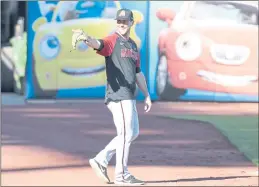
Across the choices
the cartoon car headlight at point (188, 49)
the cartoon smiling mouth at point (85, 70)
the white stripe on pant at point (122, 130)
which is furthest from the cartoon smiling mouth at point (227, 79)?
the white stripe on pant at point (122, 130)

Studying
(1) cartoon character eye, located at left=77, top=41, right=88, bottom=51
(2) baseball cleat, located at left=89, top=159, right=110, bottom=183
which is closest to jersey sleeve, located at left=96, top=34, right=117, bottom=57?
(2) baseball cleat, located at left=89, top=159, right=110, bottom=183

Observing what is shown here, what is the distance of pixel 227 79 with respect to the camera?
20750mm

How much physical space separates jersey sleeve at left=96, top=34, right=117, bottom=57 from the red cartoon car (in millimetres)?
13989

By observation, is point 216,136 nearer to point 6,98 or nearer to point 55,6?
point 55,6

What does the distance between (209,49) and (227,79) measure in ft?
3.36

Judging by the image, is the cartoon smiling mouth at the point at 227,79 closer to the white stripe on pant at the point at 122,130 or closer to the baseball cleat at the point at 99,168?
the baseball cleat at the point at 99,168

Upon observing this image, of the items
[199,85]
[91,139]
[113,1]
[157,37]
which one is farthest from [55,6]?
[91,139]

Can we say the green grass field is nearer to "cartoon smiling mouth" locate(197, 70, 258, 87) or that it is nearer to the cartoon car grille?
"cartoon smiling mouth" locate(197, 70, 258, 87)

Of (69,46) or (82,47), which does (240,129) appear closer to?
(82,47)

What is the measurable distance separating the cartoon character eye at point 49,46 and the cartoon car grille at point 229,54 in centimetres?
435

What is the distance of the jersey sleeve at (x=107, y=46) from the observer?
20.0 ft

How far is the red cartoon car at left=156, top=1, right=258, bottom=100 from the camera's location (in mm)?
20234

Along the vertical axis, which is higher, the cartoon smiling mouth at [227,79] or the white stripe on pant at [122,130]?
the white stripe on pant at [122,130]

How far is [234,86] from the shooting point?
20.8m
